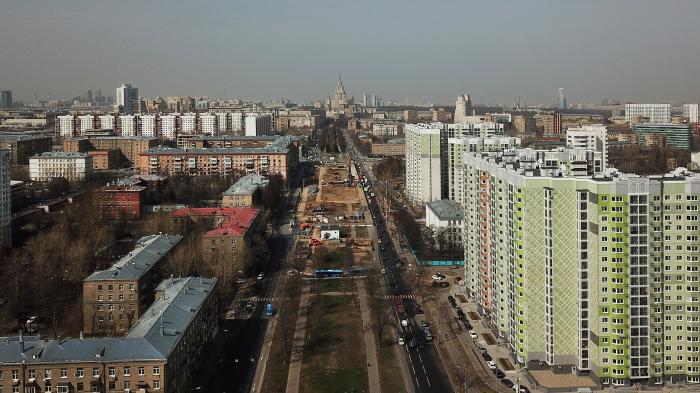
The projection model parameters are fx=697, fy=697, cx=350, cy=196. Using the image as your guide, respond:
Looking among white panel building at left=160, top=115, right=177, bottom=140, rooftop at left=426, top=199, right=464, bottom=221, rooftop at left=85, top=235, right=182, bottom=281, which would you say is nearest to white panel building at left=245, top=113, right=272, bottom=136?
→ white panel building at left=160, top=115, right=177, bottom=140

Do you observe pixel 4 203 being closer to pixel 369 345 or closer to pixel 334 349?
pixel 334 349

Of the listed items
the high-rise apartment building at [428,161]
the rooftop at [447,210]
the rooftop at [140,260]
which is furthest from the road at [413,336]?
the high-rise apartment building at [428,161]

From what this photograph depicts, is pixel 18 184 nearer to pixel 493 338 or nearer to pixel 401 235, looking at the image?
pixel 401 235

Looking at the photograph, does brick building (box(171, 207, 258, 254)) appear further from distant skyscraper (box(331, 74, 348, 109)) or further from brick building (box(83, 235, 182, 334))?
distant skyscraper (box(331, 74, 348, 109))

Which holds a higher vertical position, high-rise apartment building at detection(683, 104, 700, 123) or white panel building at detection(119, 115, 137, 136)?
high-rise apartment building at detection(683, 104, 700, 123)

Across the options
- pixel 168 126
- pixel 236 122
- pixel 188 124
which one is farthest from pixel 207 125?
pixel 168 126
